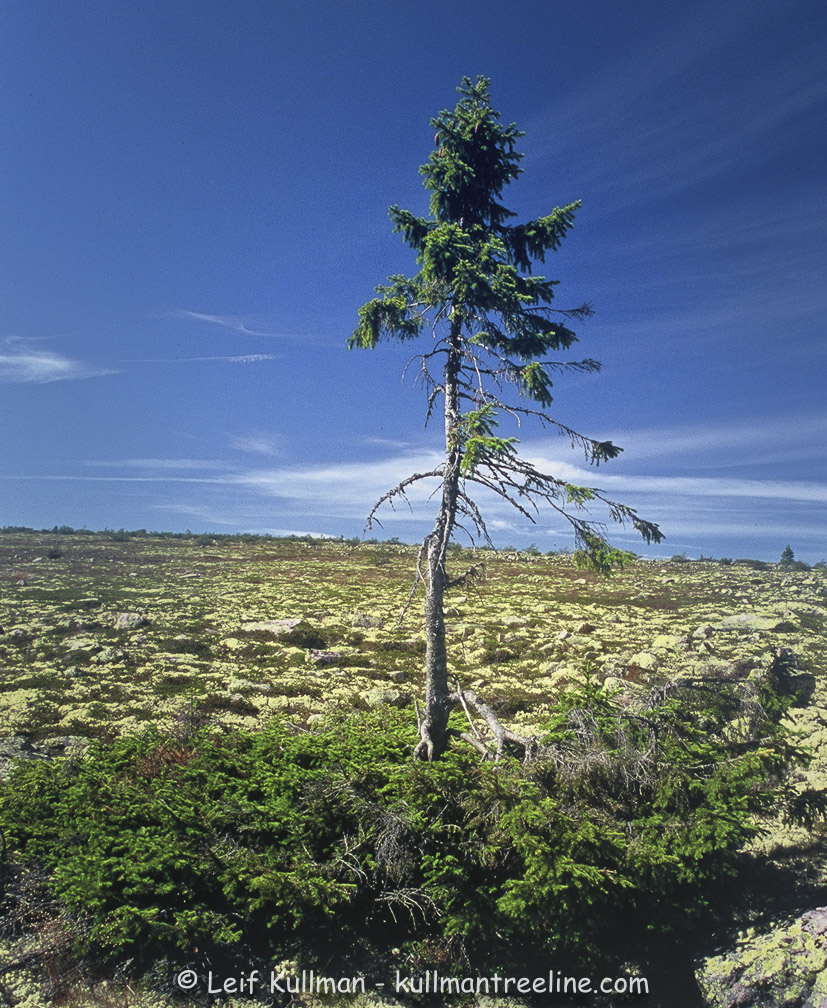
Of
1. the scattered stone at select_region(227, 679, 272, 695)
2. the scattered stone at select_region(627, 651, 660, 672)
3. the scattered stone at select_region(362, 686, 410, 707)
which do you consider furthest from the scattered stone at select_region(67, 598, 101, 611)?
the scattered stone at select_region(627, 651, 660, 672)

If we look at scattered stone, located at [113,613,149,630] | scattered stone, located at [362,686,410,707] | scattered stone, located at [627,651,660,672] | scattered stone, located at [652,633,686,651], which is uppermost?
scattered stone, located at [652,633,686,651]

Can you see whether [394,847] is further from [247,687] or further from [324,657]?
[324,657]

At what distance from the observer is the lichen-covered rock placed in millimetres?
5039

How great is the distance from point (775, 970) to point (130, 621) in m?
22.7

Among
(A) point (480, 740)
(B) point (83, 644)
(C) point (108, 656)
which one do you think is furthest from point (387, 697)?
(B) point (83, 644)

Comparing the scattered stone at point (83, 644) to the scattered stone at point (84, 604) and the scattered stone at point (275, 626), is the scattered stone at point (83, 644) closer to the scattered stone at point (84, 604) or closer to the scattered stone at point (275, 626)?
the scattered stone at point (275, 626)

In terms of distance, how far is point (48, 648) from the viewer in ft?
59.3

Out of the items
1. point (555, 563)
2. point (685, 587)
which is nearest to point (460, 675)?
point (685, 587)

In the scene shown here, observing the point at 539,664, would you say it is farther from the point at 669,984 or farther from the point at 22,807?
the point at 22,807

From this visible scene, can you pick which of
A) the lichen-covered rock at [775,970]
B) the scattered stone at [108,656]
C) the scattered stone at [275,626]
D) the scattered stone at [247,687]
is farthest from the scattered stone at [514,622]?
the lichen-covered rock at [775,970]

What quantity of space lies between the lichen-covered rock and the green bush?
515 mm

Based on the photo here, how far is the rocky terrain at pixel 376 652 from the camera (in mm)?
7684

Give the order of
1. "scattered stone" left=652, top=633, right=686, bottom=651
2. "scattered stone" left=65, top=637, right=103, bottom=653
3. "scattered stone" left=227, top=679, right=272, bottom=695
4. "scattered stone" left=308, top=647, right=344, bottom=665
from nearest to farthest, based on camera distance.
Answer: "scattered stone" left=227, top=679, right=272, bottom=695 → "scattered stone" left=308, top=647, right=344, bottom=665 → "scattered stone" left=65, top=637, right=103, bottom=653 → "scattered stone" left=652, top=633, right=686, bottom=651

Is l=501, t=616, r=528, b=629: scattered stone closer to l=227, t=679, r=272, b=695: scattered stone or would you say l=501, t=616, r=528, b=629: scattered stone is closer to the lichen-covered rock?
l=227, t=679, r=272, b=695: scattered stone
